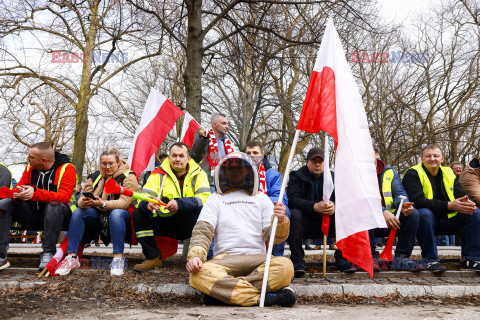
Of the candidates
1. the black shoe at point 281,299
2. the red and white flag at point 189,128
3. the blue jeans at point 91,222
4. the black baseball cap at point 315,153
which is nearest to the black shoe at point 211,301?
the black shoe at point 281,299

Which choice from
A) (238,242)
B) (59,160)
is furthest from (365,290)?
(59,160)

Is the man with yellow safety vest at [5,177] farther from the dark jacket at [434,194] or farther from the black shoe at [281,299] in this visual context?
the dark jacket at [434,194]

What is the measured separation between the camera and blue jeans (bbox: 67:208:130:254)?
5.36 m

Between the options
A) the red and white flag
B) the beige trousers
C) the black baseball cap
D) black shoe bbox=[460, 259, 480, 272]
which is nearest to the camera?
the beige trousers

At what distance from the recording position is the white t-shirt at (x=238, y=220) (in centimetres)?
432

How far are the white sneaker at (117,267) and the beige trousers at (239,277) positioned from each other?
54.3 inches

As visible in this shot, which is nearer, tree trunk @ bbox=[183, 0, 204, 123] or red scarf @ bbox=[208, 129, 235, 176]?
red scarf @ bbox=[208, 129, 235, 176]

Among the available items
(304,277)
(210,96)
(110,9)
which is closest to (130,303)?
(304,277)

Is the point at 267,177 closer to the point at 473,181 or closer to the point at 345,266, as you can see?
the point at 345,266

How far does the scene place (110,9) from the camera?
8.05 meters

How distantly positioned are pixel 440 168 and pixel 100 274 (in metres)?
4.57

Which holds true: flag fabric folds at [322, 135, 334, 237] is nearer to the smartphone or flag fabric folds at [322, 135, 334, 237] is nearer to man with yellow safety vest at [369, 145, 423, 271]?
man with yellow safety vest at [369, 145, 423, 271]

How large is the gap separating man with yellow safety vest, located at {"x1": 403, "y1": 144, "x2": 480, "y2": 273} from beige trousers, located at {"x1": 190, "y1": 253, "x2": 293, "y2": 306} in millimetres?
2239

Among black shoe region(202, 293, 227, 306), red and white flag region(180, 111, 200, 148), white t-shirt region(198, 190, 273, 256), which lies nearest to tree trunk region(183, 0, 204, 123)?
red and white flag region(180, 111, 200, 148)
